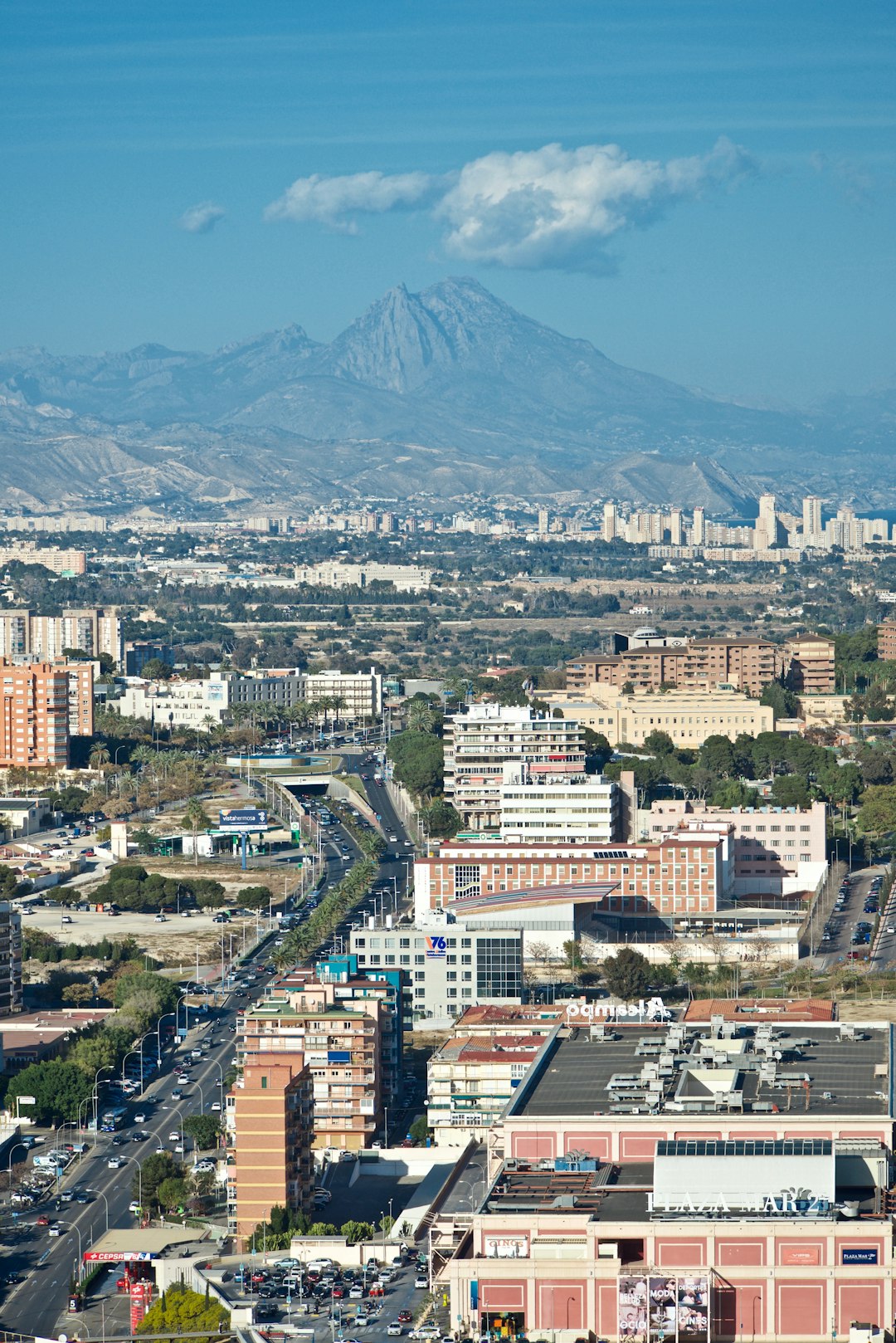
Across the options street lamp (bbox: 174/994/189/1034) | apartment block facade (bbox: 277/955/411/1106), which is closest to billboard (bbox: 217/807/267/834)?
street lamp (bbox: 174/994/189/1034)

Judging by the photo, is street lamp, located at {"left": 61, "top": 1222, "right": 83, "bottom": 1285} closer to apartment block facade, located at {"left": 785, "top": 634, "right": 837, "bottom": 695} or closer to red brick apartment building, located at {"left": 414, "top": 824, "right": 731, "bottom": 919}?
red brick apartment building, located at {"left": 414, "top": 824, "right": 731, "bottom": 919}

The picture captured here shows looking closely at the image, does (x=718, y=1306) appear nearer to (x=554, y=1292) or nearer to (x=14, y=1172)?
(x=554, y=1292)

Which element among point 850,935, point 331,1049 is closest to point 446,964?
point 331,1049

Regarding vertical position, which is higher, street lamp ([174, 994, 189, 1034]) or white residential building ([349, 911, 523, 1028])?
white residential building ([349, 911, 523, 1028])

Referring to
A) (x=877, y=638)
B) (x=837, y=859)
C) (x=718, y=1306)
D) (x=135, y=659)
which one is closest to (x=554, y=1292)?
(x=718, y=1306)

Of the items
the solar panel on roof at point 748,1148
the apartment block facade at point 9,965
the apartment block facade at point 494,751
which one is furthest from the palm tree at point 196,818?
the solar panel on roof at point 748,1148

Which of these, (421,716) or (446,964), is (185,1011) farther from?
(421,716)

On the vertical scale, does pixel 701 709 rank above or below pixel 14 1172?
above

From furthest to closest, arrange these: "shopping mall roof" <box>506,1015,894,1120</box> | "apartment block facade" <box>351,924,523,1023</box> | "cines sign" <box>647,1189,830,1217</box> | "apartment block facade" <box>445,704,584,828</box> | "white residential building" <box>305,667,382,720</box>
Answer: "white residential building" <box>305,667,382,720</box> < "apartment block facade" <box>445,704,584,828</box> < "apartment block facade" <box>351,924,523,1023</box> < "shopping mall roof" <box>506,1015,894,1120</box> < "cines sign" <box>647,1189,830,1217</box>
